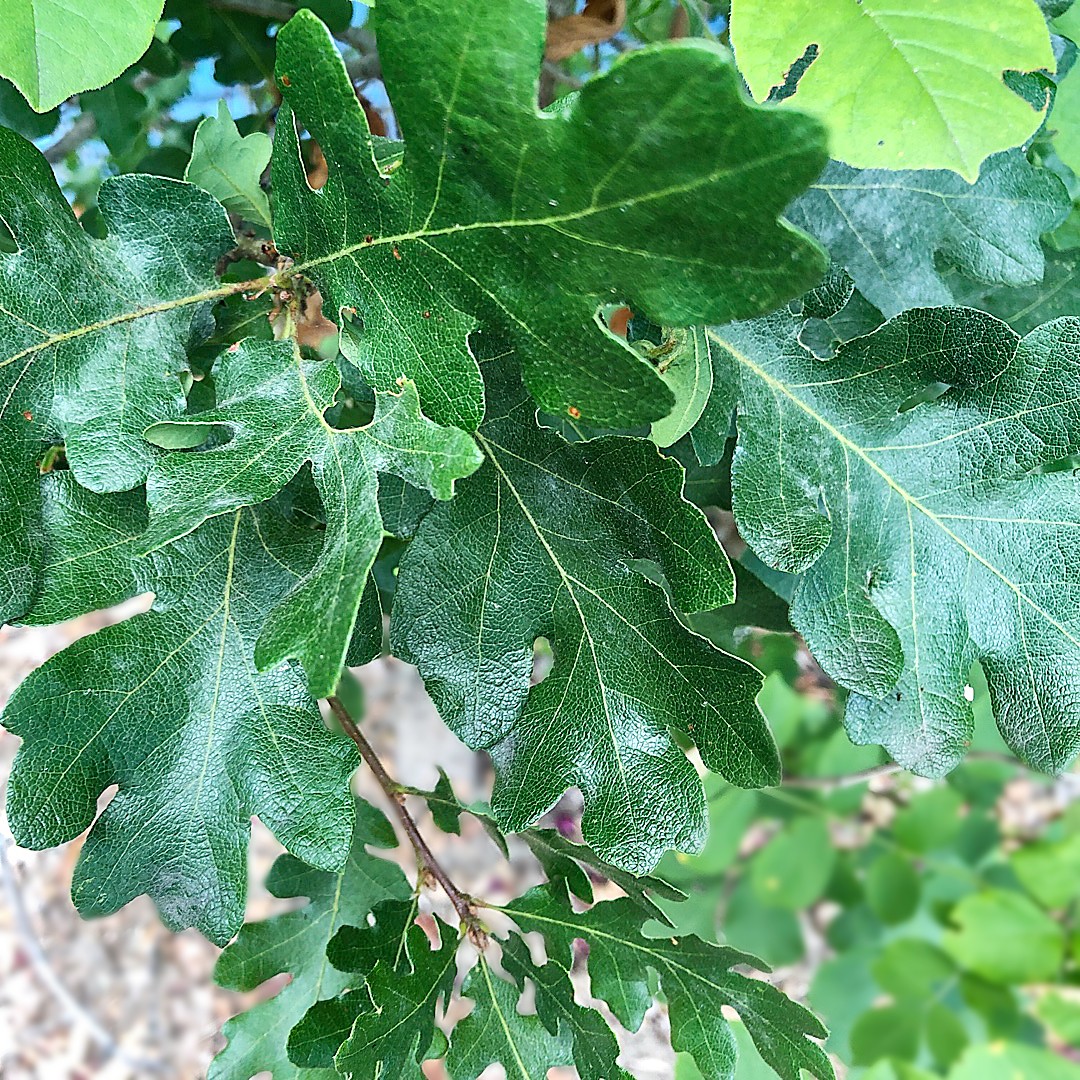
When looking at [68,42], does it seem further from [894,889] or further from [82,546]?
[894,889]

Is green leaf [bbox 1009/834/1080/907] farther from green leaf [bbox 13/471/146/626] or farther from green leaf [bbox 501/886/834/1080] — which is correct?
→ green leaf [bbox 13/471/146/626]

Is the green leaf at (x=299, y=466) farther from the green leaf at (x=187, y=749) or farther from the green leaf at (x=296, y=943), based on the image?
the green leaf at (x=296, y=943)

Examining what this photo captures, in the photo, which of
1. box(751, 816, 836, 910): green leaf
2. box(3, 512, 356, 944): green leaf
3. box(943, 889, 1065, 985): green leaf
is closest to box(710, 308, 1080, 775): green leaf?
box(3, 512, 356, 944): green leaf

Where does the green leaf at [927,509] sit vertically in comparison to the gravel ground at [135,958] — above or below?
above

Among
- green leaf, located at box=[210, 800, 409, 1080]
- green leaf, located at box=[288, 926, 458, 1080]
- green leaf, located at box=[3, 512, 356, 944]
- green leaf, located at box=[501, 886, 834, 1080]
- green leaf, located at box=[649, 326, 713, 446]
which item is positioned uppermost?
green leaf, located at box=[649, 326, 713, 446]

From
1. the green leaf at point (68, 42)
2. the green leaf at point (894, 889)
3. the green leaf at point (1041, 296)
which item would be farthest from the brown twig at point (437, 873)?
the green leaf at point (894, 889)

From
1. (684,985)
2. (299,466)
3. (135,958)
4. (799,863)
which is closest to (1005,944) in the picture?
(799,863)
